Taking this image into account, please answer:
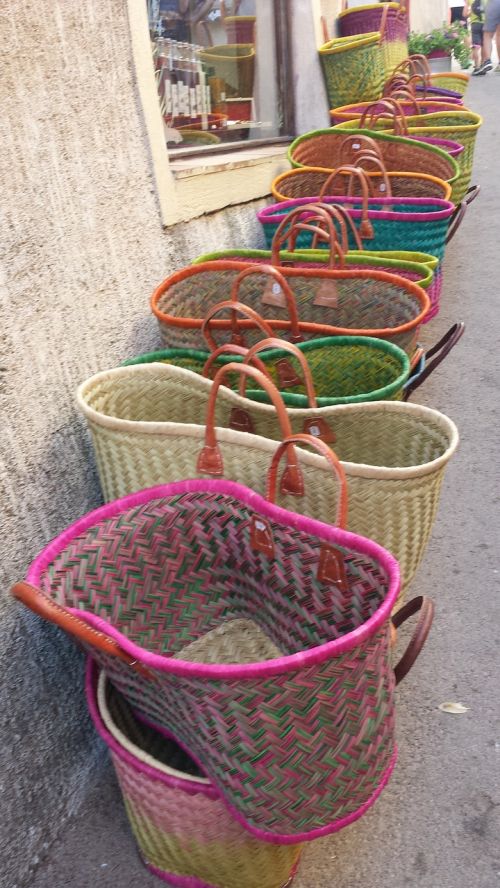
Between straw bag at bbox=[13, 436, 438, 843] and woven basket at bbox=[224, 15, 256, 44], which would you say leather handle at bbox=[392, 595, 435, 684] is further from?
woven basket at bbox=[224, 15, 256, 44]

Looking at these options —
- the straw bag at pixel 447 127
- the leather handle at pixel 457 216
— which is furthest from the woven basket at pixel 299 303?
the straw bag at pixel 447 127

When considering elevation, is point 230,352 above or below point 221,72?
below

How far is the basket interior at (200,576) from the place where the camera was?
1.31 m

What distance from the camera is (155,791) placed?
4.29ft

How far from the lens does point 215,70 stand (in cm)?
338

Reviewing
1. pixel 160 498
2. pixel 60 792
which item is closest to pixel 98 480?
pixel 160 498

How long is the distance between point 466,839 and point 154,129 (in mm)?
1848

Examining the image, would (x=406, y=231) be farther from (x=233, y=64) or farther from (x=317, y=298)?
(x=233, y=64)

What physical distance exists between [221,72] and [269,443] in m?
2.55

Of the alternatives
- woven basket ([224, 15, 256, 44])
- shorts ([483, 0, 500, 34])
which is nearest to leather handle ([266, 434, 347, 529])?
woven basket ([224, 15, 256, 44])

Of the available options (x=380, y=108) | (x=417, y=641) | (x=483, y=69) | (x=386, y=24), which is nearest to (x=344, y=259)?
(x=417, y=641)

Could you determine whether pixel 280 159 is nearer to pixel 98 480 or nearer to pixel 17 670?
pixel 98 480

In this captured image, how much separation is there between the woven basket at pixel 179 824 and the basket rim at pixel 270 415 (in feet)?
1.50

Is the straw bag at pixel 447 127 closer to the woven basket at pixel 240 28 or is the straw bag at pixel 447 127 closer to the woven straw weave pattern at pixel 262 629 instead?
the woven basket at pixel 240 28
